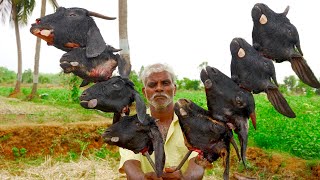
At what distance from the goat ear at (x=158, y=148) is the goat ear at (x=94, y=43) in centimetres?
37

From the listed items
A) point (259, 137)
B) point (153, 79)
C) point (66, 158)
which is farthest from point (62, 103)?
point (153, 79)

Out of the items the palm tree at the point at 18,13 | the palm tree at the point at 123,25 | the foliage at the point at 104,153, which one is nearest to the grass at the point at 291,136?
the foliage at the point at 104,153

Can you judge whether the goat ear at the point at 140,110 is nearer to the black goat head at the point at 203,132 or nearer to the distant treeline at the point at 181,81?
the black goat head at the point at 203,132

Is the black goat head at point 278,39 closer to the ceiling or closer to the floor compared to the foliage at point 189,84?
closer to the ceiling

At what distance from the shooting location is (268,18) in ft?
5.44

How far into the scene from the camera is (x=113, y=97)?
1733 mm

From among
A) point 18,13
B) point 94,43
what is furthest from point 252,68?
point 18,13

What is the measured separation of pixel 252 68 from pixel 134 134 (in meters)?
0.51

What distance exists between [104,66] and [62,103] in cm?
1373

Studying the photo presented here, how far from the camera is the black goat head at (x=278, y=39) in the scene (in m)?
1.62

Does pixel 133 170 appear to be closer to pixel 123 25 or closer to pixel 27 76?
pixel 123 25

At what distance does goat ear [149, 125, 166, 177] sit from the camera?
1.77 metres

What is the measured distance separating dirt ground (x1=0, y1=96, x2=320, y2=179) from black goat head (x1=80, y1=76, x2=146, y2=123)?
16.0ft

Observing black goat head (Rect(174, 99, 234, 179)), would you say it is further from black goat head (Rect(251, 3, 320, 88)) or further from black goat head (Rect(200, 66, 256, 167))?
black goat head (Rect(251, 3, 320, 88))
